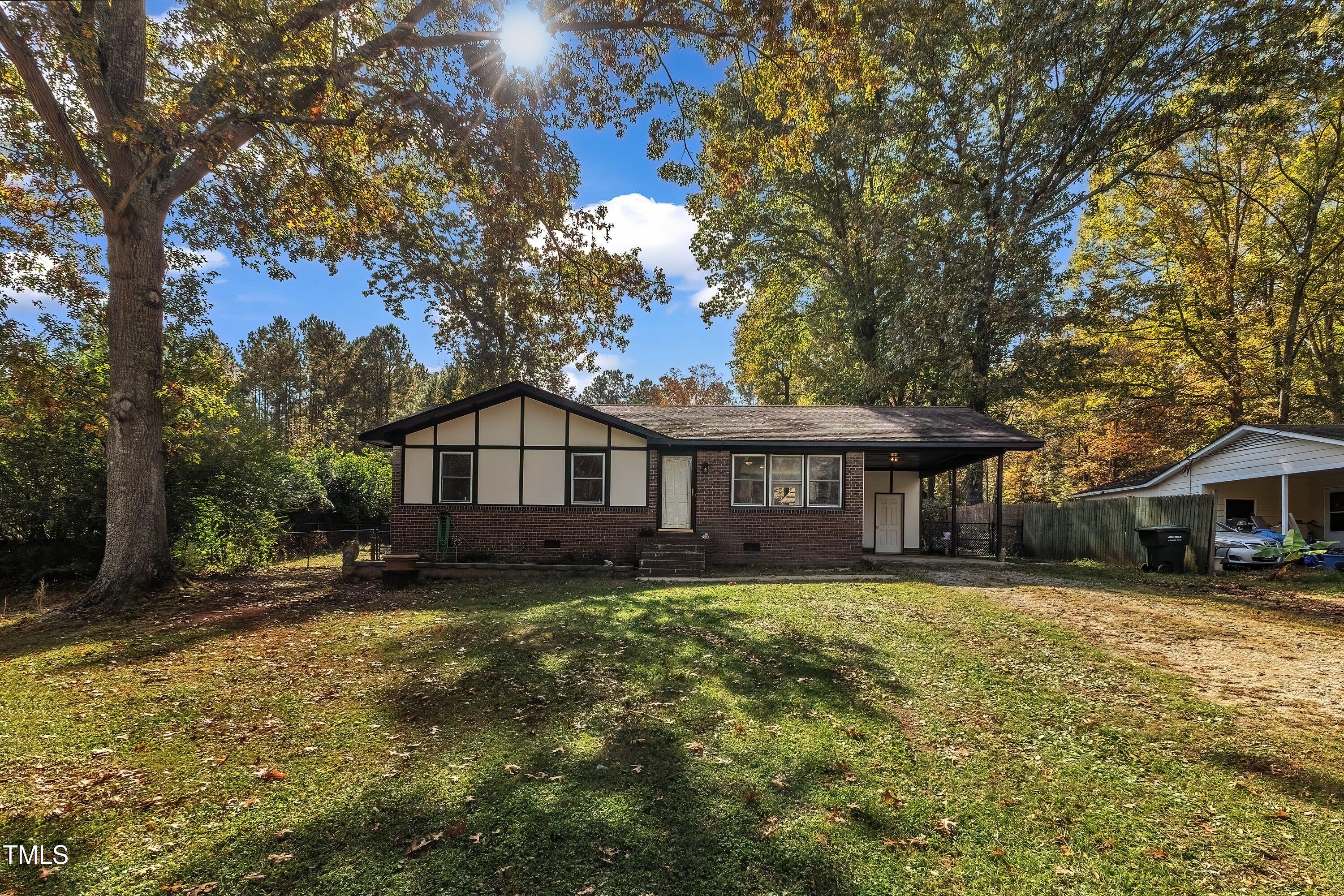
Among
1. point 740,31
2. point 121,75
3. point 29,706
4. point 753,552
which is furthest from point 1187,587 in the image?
point 121,75

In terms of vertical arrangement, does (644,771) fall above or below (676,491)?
below

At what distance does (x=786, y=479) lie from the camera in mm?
14312

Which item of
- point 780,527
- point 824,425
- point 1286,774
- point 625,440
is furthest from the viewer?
point 824,425

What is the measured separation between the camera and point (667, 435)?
1409 centimetres

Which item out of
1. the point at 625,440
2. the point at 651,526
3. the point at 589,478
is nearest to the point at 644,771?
the point at 651,526

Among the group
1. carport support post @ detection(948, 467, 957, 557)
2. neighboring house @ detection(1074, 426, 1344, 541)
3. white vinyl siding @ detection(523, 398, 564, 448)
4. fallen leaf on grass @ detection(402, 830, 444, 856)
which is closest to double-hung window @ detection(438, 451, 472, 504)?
white vinyl siding @ detection(523, 398, 564, 448)

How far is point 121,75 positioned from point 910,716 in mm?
14251

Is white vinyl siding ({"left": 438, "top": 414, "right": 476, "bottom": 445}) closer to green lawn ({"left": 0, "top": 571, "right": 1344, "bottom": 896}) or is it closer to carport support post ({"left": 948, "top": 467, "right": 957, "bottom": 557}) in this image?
green lawn ({"left": 0, "top": 571, "right": 1344, "bottom": 896})

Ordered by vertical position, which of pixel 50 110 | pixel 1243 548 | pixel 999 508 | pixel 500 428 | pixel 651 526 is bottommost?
pixel 1243 548

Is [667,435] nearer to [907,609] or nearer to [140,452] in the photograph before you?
[907,609]

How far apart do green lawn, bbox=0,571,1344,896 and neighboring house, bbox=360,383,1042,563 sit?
680cm

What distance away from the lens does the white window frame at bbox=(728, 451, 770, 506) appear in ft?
46.6

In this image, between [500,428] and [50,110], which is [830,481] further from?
[50,110]

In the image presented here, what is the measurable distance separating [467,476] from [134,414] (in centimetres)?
620
